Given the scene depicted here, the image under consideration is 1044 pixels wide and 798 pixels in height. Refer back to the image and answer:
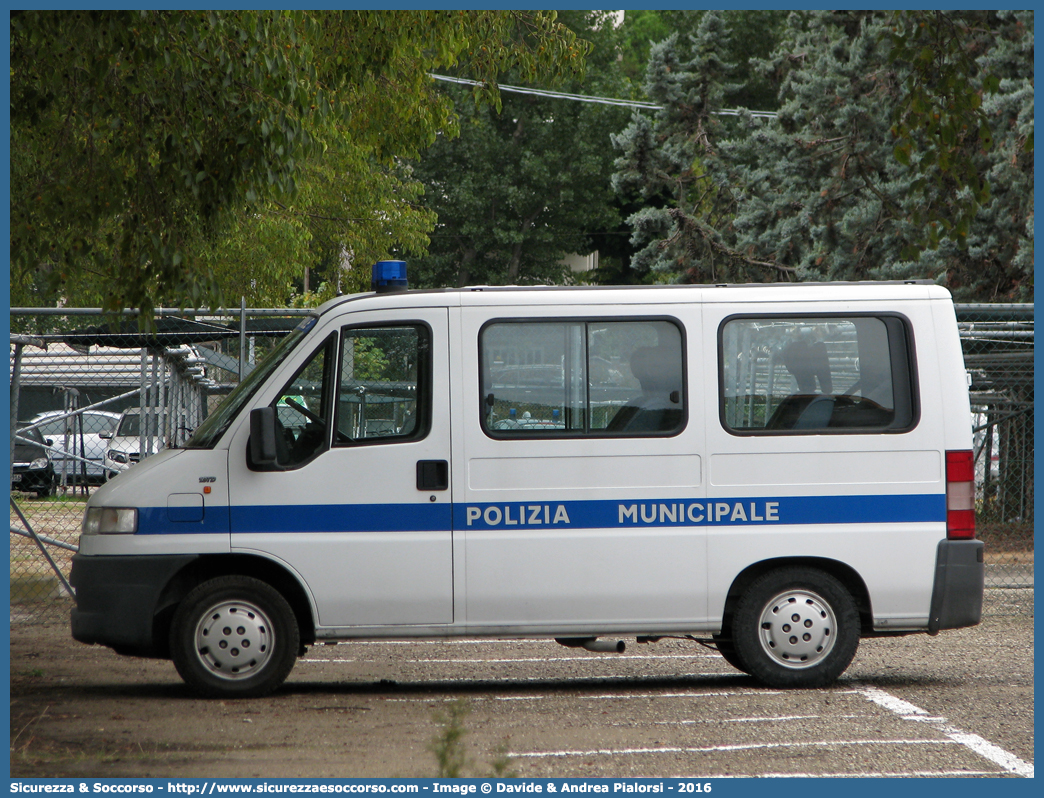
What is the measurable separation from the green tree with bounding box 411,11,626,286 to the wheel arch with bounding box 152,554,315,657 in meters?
34.6

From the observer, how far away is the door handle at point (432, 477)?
7027mm

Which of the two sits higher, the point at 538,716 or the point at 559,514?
the point at 559,514

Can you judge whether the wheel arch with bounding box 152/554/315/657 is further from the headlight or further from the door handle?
the door handle

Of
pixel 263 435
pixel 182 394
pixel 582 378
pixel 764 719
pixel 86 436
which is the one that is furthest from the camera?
pixel 86 436

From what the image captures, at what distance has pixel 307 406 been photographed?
7.10m

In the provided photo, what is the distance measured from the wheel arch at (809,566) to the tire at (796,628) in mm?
42

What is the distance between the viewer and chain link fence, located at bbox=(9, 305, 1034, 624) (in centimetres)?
1024

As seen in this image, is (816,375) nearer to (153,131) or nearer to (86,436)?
(153,131)

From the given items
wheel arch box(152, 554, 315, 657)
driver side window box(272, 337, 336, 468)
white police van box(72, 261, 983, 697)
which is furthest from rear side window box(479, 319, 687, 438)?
wheel arch box(152, 554, 315, 657)

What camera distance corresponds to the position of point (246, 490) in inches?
274

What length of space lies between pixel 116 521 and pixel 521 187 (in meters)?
36.5

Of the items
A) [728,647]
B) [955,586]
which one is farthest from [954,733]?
[728,647]

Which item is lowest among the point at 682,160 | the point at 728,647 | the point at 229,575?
the point at 728,647

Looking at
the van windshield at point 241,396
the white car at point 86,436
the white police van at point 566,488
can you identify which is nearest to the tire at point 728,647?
the white police van at point 566,488
